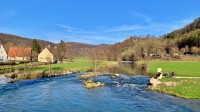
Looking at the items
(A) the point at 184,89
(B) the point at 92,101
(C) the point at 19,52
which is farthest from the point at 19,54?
(A) the point at 184,89

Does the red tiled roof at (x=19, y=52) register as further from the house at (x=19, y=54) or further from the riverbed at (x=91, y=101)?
the riverbed at (x=91, y=101)

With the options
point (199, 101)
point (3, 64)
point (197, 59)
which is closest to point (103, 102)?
point (199, 101)

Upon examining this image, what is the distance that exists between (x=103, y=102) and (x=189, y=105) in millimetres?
10384

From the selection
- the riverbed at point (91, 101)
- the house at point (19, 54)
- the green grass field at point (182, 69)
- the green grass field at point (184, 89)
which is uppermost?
the house at point (19, 54)

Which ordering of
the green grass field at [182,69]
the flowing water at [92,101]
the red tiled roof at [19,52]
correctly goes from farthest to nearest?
the red tiled roof at [19,52] → the green grass field at [182,69] → the flowing water at [92,101]

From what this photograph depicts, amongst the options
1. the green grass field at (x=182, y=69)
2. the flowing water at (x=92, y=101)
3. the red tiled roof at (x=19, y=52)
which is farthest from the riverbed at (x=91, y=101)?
the red tiled roof at (x=19, y=52)

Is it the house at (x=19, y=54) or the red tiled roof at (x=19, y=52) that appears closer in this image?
the house at (x=19, y=54)

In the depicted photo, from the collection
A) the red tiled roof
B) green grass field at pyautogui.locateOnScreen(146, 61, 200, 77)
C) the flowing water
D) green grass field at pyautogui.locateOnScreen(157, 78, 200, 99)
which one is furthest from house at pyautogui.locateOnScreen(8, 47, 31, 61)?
green grass field at pyautogui.locateOnScreen(157, 78, 200, 99)

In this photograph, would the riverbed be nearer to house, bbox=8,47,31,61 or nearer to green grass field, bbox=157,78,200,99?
green grass field, bbox=157,78,200,99

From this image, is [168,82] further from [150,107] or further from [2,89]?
[2,89]

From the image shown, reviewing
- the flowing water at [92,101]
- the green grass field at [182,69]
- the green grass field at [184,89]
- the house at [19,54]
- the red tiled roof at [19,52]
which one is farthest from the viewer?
the red tiled roof at [19,52]

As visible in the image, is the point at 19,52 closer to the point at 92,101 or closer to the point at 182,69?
the point at 182,69

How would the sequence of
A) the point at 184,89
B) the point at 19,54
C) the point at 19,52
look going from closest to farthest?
the point at 184,89 → the point at 19,54 → the point at 19,52

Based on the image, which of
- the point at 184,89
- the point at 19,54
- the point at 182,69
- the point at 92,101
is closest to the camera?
the point at 92,101
